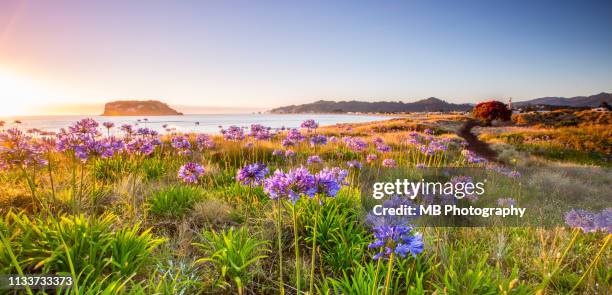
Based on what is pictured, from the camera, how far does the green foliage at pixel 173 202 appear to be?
5004 millimetres

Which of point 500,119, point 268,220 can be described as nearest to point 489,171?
point 268,220

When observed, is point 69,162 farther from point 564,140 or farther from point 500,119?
point 500,119

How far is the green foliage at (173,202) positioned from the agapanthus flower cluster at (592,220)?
540cm

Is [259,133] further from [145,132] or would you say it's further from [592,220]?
[592,220]

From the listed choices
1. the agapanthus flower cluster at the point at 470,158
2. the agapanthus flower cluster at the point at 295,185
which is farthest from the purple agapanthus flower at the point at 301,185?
the agapanthus flower cluster at the point at 470,158

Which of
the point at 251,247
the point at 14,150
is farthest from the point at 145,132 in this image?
the point at 251,247

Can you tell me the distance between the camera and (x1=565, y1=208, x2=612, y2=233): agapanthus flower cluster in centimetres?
259

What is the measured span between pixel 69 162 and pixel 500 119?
185 feet

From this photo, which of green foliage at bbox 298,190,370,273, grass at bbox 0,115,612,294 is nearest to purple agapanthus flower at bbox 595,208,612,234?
grass at bbox 0,115,612,294

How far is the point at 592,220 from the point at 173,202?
19.1ft

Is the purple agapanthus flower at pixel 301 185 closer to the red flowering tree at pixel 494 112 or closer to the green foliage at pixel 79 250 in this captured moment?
the green foliage at pixel 79 250

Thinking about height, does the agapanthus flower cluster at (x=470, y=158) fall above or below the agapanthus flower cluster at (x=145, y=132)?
below

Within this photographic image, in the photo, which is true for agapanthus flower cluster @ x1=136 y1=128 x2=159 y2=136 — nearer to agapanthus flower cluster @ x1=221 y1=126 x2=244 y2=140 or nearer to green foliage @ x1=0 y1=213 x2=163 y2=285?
agapanthus flower cluster @ x1=221 y1=126 x2=244 y2=140

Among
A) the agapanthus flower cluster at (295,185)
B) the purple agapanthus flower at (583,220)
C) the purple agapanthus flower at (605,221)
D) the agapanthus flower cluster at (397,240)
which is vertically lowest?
the purple agapanthus flower at (583,220)
